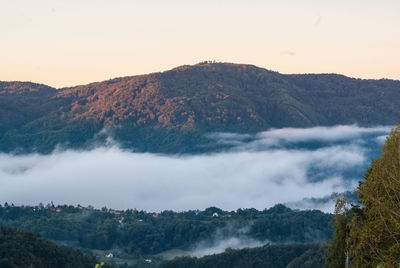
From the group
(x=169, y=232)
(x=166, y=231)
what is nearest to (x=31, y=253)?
(x=169, y=232)

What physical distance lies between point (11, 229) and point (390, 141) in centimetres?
6738

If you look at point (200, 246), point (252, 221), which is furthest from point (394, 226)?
point (252, 221)

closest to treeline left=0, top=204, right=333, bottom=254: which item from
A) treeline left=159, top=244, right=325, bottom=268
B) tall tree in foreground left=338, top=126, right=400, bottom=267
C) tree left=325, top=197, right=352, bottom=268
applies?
treeline left=159, top=244, right=325, bottom=268

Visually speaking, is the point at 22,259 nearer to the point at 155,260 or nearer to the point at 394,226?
the point at 394,226

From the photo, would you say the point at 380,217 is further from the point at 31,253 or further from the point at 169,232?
the point at 169,232

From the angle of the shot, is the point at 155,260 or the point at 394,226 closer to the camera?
the point at 394,226

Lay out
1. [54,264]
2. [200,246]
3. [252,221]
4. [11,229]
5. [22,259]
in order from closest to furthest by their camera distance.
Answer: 1. [22,259]
2. [54,264]
3. [11,229]
4. [200,246]
5. [252,221]

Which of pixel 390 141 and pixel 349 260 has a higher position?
pixel 390 141

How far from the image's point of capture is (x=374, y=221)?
27.3m

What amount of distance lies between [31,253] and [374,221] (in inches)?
2348

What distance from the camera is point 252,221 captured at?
630 ft

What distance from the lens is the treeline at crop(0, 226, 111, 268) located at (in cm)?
7574

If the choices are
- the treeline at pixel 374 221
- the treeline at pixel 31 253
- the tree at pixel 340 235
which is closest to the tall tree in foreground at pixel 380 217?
the treeline at pixel 374 221

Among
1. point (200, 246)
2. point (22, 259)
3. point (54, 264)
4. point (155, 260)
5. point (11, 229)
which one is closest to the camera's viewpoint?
point (22, 259)
